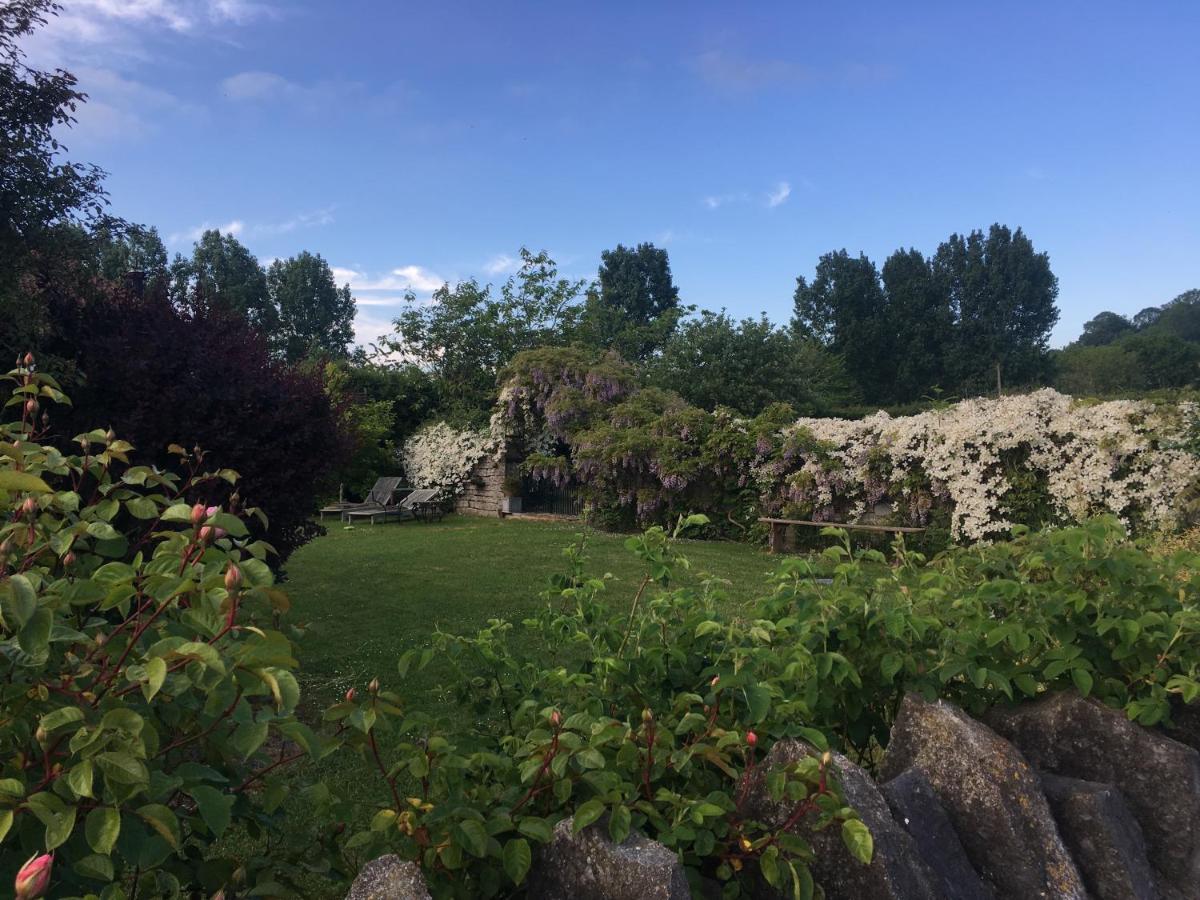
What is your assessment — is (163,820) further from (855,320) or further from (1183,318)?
(1183,318)

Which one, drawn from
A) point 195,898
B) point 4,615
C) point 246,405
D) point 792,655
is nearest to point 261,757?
point 195,898

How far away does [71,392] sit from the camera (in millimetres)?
5395

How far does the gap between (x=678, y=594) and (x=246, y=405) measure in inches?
192

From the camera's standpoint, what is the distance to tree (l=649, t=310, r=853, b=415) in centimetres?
2386

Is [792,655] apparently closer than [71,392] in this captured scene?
Yes

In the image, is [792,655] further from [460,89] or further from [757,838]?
[460,89]

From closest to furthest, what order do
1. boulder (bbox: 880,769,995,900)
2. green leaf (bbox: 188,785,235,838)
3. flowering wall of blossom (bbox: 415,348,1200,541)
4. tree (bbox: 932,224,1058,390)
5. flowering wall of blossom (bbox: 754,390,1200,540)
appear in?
green leaf (bbox: 188,785,235,838), boulder (bbox: 880,769,995,900), flowering wall of blossom (bbox: 754,390,1200,540), flowering wall of blossom (bbox: 415,348,1200,541), tree (bbox: 932,224,1058,390)

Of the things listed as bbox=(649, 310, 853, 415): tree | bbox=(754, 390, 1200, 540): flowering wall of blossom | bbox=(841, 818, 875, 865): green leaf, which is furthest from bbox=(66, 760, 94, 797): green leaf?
bbox=(649, 310, 853, 415): tree

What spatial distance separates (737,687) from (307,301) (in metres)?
59.0

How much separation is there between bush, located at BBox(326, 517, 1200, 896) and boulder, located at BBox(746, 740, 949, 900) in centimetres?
4

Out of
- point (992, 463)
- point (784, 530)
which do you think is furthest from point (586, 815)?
point (784, 530)

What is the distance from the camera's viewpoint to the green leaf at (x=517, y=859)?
1216mm

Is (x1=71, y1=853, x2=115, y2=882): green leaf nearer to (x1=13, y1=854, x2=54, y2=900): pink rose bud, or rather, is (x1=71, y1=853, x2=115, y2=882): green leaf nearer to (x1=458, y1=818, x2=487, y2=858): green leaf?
(x1=13, y1=854, x2=54, y2=900): pink rose bud

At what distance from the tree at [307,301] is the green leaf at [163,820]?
55648 mm
